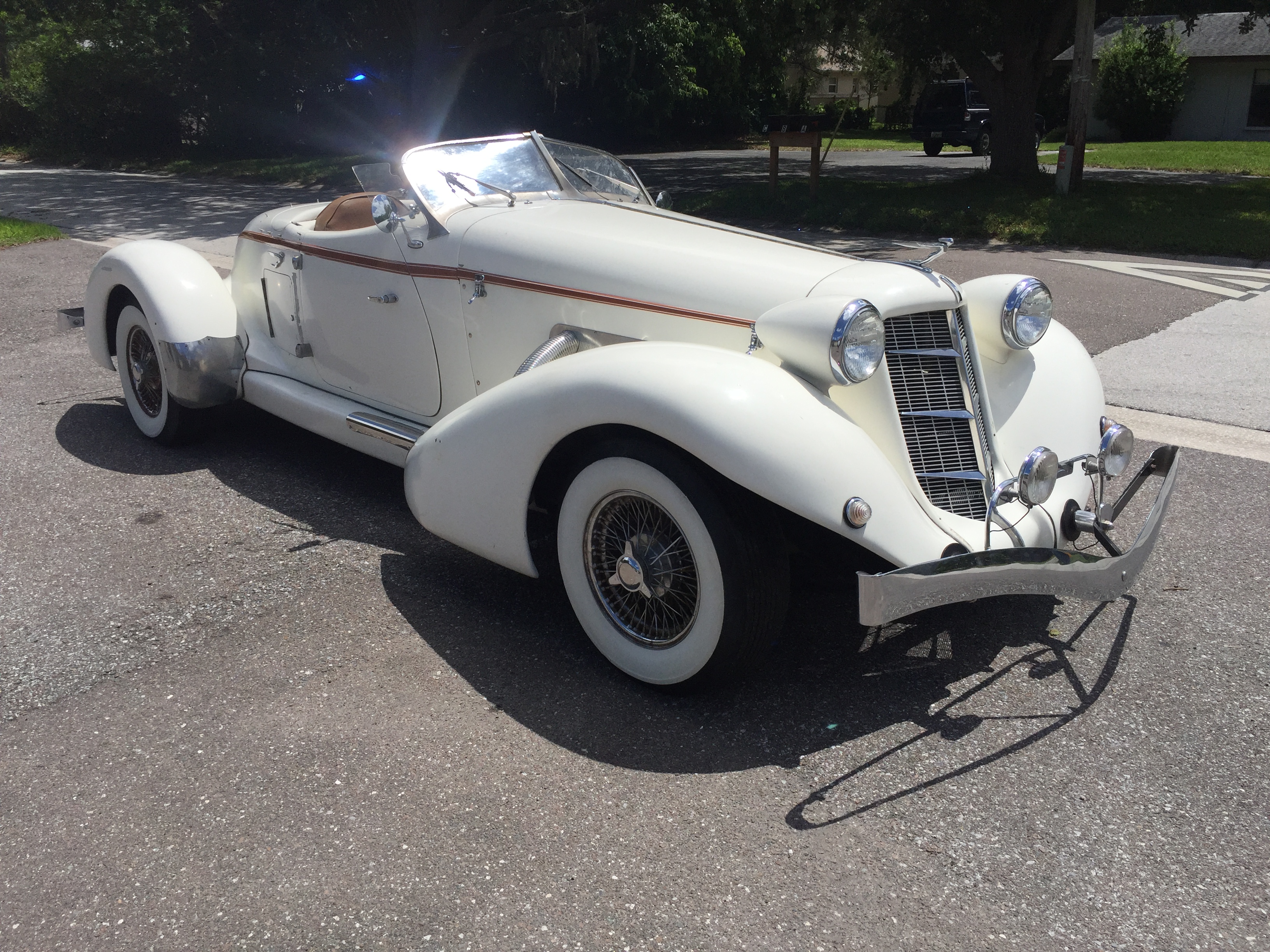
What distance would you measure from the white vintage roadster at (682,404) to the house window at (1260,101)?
36.0 meters

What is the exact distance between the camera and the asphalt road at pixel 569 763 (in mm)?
2369

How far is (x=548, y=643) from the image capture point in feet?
11.5

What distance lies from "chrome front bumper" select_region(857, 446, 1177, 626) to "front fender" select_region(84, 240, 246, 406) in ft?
11.4

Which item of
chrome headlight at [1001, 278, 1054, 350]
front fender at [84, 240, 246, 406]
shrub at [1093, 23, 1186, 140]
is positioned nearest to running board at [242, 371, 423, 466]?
front fender at [84, 240, 246, 406]

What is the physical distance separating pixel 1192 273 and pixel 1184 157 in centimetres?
1650

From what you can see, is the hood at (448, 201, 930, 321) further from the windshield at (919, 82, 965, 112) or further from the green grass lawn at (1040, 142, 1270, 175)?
the windshield at (919, 82, 965, 112)

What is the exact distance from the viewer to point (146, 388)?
211 inches

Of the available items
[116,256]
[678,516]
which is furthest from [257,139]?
[678,516]

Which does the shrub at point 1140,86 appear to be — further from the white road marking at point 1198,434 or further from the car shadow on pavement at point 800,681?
the car shadow on pavement at point 800,681

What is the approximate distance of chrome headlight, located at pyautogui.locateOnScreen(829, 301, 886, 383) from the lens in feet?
9.94

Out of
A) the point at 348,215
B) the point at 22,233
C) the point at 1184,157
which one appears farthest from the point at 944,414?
the point at 1184,157

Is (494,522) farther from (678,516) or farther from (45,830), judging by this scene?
(45,830)

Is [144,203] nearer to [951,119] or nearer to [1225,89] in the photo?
[951,119]

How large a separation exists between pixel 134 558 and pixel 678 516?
94.4 inches
